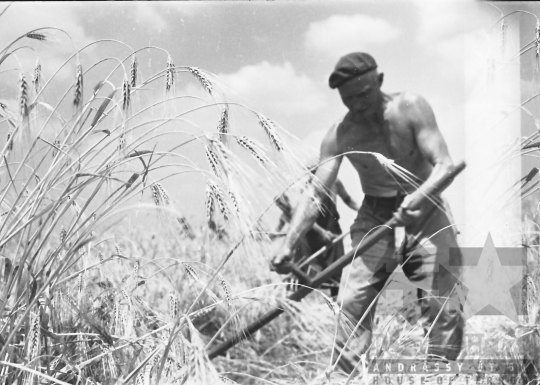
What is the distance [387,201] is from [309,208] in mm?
338

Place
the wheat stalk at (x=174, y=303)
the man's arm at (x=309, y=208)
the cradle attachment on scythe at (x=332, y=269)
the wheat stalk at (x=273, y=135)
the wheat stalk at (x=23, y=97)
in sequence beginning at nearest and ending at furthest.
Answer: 1. the wheat stalk at (x=23, y=97)
2. the wheat stalk at (x=273, y=135)
3. the wheat stalk at (x=174, y=303)
4. the cradle attachment on scythe at (x=332, y=269)
5. the man's arm at (x=309, y=208)

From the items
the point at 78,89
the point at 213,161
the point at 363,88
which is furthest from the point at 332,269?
the point at 78,89

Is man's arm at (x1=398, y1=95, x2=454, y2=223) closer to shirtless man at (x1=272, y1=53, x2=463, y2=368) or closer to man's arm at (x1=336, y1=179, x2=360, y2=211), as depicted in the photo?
shirtless man at (x1=272, y1=53, x2=463, y2=368)

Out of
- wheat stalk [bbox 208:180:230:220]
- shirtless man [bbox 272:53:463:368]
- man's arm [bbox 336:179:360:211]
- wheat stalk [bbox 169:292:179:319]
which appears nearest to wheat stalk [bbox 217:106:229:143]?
wheat stalk [bbox 208:180:230:220]

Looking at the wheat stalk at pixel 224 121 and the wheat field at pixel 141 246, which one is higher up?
the wheat stalk at pixel 224 121

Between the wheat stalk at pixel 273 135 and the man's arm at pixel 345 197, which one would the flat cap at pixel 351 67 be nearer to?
the man's arm at pixel 345 197

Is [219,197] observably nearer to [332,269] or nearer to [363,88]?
[332,269]

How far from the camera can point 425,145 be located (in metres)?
2.62

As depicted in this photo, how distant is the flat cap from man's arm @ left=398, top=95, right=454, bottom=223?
0.22 metres

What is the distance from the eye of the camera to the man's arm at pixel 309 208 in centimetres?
271

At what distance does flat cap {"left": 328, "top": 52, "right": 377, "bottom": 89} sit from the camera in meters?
2.67

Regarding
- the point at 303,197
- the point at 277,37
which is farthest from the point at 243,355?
the point at 277,37

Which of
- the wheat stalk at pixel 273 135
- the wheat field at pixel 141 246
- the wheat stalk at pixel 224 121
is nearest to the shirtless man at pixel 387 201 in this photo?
the wheat field at pixel 141 246

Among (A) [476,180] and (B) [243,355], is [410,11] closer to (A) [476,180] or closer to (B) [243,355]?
(A) [476,180]
